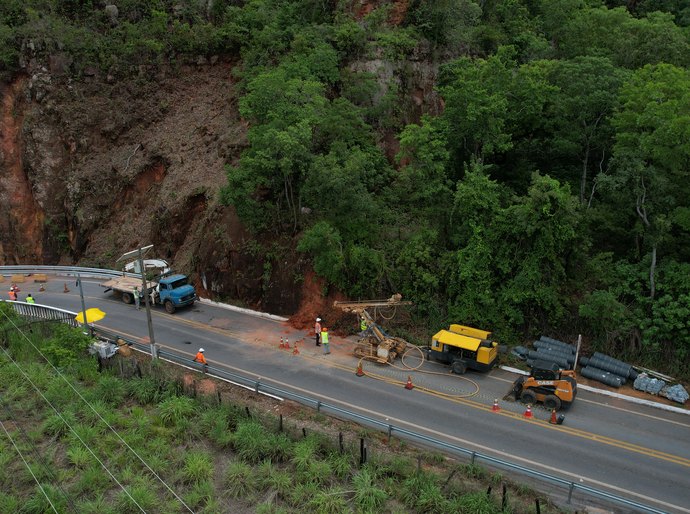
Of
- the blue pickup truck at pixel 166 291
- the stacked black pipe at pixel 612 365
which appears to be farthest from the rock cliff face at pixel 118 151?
the stacked black pipe at pixel 612 365

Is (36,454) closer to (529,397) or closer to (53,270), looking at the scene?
(529,397)

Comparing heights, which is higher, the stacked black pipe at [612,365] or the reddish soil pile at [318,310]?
the reddish soil pile at [318,310]

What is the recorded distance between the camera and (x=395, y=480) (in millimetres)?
15906

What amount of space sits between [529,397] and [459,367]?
122 inches

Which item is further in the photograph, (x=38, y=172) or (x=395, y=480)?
(x=38, y=172)

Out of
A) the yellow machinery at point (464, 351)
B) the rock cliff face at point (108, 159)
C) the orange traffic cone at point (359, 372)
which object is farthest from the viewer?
the rock cliff face at point (108, 159)

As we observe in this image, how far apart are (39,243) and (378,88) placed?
28.2 meters

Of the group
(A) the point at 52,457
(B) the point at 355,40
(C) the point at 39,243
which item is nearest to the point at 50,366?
(A) the point at 52,457

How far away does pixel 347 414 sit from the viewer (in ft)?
62.4

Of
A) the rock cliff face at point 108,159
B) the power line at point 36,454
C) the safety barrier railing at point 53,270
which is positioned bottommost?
the power line at point 36,454

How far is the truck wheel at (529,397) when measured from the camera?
65.9 ft

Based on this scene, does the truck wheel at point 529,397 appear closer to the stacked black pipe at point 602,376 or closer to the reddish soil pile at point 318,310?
the stacked black pipe at point 602,376

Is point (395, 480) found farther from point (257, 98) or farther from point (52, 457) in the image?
point (257, 98)

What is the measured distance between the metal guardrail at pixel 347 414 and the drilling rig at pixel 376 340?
13.3 ft
